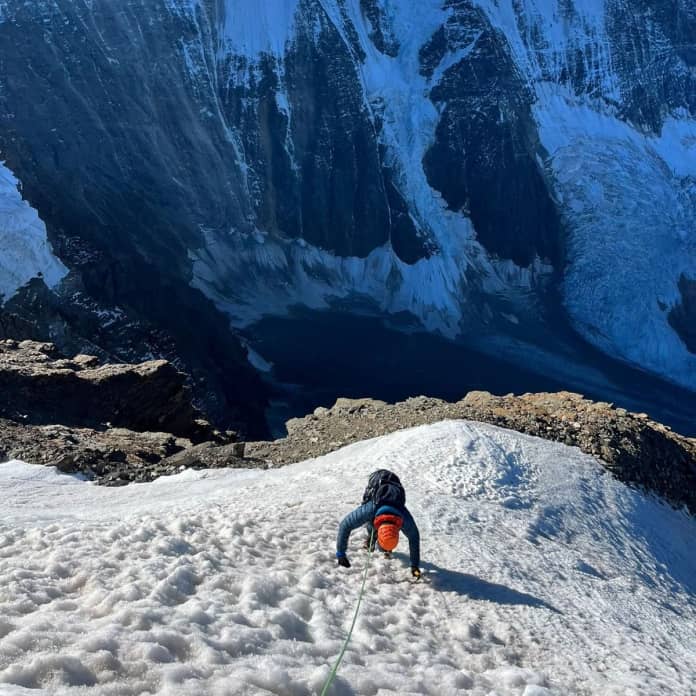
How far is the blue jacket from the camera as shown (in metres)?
7.74

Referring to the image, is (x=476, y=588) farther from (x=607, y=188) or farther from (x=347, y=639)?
(x=607, y=188)

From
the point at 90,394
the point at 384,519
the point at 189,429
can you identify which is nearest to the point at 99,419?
the point at 90,394

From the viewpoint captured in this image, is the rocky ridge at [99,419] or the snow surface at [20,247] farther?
the snow surface at [20,247]

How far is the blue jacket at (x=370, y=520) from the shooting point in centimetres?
774

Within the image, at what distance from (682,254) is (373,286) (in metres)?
36.8

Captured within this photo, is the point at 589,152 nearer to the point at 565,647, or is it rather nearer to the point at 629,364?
the point at 629,364

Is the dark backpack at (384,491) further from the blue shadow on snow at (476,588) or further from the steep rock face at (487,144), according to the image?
the steep rock face at (487,144)

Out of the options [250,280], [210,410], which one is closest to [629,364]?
[250,280]

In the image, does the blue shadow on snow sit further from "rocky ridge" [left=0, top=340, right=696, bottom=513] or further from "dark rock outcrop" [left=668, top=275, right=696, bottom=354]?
"dark rock outcrop" [left=668, top=275, right=696, bottom=354]

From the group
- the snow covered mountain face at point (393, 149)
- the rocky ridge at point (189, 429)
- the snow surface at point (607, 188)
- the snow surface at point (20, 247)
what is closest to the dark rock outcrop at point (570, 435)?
the rocky ridge at point (189, 429)

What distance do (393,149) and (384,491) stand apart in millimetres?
88826

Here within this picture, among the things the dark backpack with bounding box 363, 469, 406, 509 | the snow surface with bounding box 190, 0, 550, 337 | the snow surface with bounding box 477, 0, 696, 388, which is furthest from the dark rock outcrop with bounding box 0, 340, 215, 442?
the snow surface with bounding box 477, 0, 696, 388

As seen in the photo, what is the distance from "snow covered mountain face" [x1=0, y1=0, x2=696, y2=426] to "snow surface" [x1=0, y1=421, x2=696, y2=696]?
63112mm

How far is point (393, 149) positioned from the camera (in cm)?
9238
